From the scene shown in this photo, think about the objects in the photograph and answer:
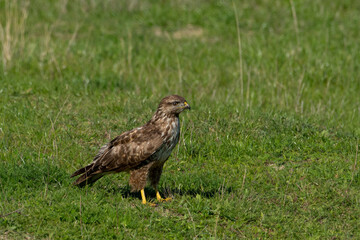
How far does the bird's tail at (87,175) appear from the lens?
7.33 meters

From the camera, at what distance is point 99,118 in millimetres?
9758

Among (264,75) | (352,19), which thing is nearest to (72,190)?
(264,75)

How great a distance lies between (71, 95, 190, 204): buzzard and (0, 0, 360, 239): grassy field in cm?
28

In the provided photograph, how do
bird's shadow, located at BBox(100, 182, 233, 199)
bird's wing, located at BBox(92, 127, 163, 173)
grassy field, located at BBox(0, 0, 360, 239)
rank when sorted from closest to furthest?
grassy field, located at BBox(0, 0, 360, 239)
bird's wing, located at BBox(92, 127, 163, 173)
bird's shadow, located at BBox(100, 182, 233, 199)

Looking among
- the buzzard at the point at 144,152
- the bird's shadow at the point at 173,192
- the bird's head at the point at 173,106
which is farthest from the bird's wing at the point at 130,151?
the bird's shadow at the point at 173,192

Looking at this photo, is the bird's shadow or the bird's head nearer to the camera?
the bird's head

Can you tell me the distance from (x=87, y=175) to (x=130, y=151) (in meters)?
0.62

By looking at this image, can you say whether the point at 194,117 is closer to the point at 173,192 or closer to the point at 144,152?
the point at 173,192

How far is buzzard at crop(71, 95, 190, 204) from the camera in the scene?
7.20 metres

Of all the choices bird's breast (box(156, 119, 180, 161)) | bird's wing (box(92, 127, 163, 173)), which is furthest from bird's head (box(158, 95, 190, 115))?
bird's wing (box(92, 127, 163, 173))

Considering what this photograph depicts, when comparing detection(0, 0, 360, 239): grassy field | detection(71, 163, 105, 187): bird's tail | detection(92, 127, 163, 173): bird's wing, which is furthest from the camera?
detection(71, 163, 105, 187): bird's tail

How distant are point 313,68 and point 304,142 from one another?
4229 mm

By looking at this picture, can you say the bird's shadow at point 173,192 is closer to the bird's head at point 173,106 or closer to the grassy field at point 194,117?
the grassy field at point 194,117

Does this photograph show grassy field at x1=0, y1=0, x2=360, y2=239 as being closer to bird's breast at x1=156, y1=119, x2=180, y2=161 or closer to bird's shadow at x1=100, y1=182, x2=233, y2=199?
bird's shadow at x1=100, y1=182, x2=233, y2=199
